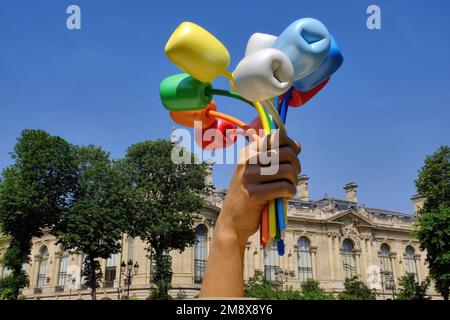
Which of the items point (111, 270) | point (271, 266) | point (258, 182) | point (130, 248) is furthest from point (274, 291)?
point (258, 182)

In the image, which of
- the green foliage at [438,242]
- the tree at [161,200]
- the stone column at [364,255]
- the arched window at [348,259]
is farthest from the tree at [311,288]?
the tree at [161,200]

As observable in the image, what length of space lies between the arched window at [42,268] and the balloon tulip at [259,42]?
42.6m

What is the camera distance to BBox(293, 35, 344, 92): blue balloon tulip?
257 inches

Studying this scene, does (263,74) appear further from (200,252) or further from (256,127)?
(200,252)

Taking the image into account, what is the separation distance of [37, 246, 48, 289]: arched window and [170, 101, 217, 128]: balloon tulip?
4127cm

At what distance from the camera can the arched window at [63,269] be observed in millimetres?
41250

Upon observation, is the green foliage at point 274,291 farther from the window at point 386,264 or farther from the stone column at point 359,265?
the window at point 386,264

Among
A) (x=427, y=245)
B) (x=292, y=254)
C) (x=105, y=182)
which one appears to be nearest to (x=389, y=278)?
(x=292, y=254)

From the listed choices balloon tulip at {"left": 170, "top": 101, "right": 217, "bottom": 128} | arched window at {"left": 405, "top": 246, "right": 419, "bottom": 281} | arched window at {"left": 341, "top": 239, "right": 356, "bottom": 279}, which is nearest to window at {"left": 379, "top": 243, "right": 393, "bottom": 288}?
arched window at {"left": 405, "top": 246, "right": 419, "bottom": 281}

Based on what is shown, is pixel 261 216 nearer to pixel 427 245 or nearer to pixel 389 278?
pixel 427 245

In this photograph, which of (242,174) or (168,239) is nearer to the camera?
(242,174)

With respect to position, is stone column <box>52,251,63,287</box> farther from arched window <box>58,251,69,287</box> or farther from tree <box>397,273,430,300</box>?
tree <box>397,273,430,300</box>
